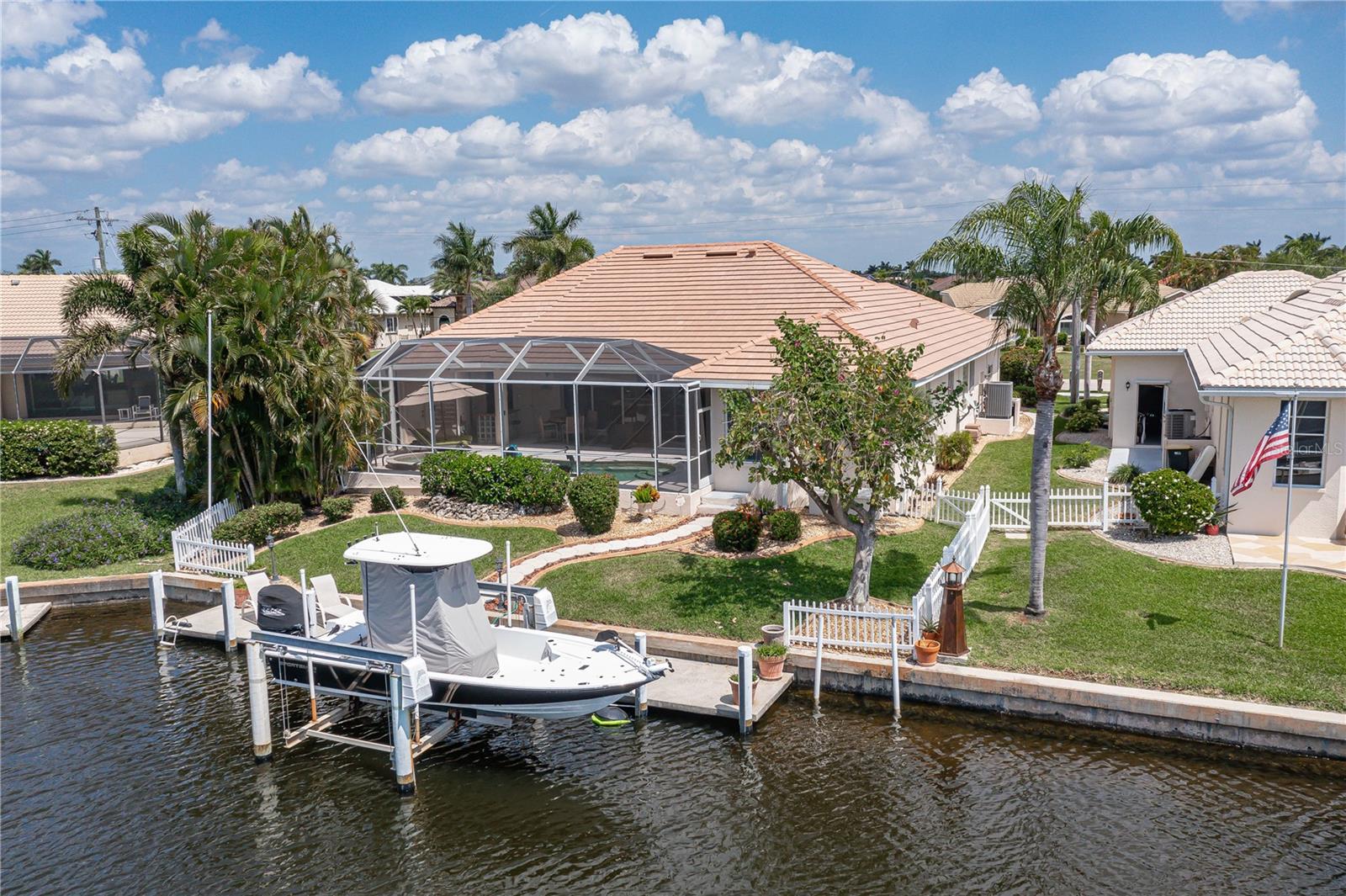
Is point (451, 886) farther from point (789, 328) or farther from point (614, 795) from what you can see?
point (789, 328)

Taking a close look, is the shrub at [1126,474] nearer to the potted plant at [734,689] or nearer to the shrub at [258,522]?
the potted plant at [734,689]

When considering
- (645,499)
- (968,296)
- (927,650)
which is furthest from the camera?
(968,296)

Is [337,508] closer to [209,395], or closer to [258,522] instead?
[258,522]

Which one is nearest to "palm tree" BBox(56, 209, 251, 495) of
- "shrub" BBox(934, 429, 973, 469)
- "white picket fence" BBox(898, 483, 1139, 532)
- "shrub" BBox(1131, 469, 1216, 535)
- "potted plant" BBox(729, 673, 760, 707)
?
"potted plant" BBox(729, 673, 760, 707)

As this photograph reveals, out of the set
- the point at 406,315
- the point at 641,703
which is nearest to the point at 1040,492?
the point at 641,703

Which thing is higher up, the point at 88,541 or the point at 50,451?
the point at 50,451

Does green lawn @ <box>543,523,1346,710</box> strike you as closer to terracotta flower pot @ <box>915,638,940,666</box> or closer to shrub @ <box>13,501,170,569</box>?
terracotta flower pot @ <box>915,638,940,666</box>

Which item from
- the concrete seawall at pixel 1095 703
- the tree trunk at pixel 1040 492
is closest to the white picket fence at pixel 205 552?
the concrete seawall at pixel 1095 703
